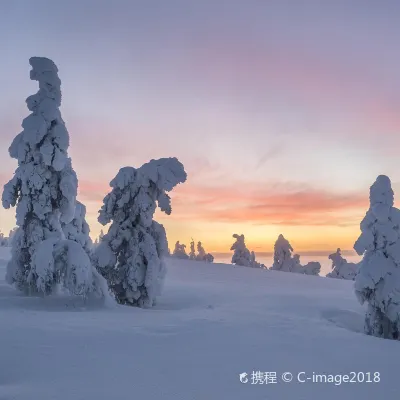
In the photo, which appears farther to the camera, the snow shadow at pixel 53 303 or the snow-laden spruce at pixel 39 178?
the snow-laden spruce at pixel 39 178

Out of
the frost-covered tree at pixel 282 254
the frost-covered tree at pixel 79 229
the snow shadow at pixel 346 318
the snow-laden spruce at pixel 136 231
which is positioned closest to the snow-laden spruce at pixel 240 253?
the frost-covered tree at pixel 282 254

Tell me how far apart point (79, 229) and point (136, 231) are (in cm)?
820

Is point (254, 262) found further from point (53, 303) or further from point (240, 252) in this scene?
point (53, 303)

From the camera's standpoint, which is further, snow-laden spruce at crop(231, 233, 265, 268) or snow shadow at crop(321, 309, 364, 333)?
snow-laden spruce at crop(231, 233, 265, 268)

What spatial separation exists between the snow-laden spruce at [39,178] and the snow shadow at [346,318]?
11.1 m

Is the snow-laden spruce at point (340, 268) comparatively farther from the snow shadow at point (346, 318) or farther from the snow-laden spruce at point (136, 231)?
the snow-laden spruce at point (136, 231)

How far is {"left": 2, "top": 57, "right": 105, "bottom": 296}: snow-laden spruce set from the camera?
1653 cm

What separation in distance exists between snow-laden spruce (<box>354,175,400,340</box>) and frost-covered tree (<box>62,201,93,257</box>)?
14689 millimetres

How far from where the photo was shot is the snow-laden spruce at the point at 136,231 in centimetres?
1802

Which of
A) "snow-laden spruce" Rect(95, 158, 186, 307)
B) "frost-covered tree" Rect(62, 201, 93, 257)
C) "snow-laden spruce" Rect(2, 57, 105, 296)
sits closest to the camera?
"snow-laden spruce" Rect(2, 57, 105, 296)

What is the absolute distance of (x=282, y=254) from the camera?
196ft

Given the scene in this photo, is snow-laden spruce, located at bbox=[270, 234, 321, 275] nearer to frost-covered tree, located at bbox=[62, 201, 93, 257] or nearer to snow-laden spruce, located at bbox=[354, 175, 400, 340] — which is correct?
frost-covered tree, located at bbox=[62, 201, 93, 257]

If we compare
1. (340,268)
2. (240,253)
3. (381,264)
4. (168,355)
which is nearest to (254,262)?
(240,253)

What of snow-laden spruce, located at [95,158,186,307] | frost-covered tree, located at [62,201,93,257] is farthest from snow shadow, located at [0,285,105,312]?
frost-covered tree, located at [62,201,93,257]
